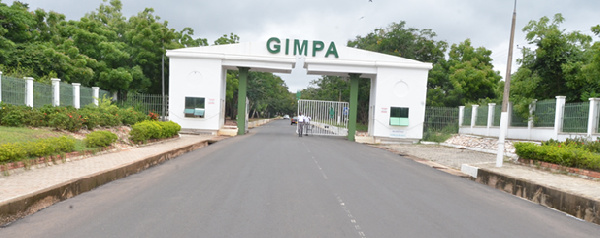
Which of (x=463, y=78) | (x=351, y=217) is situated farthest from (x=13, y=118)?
(x=463, y=78)

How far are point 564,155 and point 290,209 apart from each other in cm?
822

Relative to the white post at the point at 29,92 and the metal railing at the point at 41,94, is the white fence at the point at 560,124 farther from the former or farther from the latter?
the metal railing at the point at 41,94

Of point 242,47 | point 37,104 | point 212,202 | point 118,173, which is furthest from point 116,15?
point 212,202

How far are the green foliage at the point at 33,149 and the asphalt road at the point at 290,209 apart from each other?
1857 millimetres

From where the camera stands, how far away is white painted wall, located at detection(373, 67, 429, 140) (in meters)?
23.2

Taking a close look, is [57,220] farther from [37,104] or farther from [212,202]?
[37,104]

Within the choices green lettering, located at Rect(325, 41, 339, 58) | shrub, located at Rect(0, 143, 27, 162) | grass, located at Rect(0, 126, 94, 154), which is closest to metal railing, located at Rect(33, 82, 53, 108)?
grass, located at Rect(0, 126, 94, 154)

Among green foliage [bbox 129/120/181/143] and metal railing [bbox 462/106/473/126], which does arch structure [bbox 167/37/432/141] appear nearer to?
metal railing [bbox 462/106/473/126]

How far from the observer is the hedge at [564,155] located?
9398 mm

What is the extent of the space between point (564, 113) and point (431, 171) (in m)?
7.56

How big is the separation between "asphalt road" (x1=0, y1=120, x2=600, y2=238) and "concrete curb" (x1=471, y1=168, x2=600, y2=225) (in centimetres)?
30

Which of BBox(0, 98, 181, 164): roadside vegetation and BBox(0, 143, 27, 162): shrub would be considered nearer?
BBox(0, 143, 27, 162): shrub

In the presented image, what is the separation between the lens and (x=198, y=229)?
474 cm

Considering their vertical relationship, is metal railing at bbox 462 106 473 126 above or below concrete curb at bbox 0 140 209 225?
above
